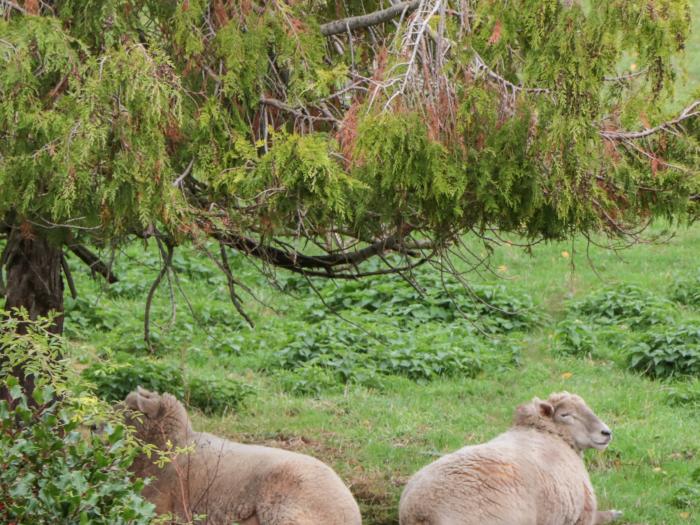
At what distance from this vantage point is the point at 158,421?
23.5ft

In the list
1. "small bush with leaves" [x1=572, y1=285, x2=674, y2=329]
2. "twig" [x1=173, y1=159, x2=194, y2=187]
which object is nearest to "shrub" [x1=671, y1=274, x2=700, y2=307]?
"small bush with leaves" [x1=572, y1=285, x2=674, y2=329]

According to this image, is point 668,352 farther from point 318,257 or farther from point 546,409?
point 318,257

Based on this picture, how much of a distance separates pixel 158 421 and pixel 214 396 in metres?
3.31

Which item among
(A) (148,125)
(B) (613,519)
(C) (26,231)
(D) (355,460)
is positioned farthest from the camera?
(D) (355,460)

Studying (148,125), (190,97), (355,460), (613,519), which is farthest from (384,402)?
(148,125)

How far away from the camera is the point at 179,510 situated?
6957 mm

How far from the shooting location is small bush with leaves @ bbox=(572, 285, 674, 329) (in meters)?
12.9

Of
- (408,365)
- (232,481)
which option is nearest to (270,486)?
(232,481)

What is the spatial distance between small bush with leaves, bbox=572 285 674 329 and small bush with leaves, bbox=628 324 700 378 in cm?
77

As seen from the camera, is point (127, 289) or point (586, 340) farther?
point (127, 289)

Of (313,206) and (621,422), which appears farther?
(621,422)

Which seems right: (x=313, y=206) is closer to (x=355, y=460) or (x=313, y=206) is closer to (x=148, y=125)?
(x=148, y=125)

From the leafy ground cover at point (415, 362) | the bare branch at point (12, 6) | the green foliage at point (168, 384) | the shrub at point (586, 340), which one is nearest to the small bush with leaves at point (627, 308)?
the leafy ground cover at point (415, 362)

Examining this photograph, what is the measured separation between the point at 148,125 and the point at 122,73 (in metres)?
0.28
